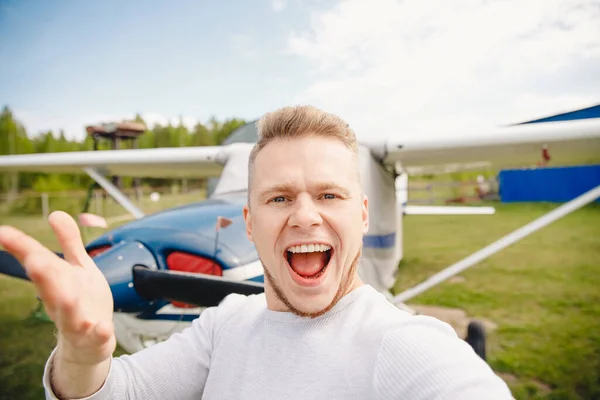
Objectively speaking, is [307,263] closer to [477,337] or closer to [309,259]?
[309,259]

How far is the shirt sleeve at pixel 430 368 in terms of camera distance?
550 millimetres

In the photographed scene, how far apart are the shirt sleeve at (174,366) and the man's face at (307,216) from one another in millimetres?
247

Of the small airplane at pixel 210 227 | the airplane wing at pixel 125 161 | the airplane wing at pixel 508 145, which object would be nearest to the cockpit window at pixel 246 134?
the small airplane at pixel 210 227

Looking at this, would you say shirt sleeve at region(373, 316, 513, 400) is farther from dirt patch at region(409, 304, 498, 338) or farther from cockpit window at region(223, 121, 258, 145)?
dirt patch at region(409, 304, 498, 338)

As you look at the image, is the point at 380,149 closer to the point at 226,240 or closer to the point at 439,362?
the point at 226,240

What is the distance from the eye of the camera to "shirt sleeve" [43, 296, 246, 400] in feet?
2.74

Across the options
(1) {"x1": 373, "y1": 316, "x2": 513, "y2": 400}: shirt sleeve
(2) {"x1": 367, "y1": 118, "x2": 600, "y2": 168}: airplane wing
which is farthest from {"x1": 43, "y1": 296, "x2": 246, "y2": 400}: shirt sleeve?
(2) {"x1": 367, "y1": 118, "x2": 600, "y2": 168}: airplane wing

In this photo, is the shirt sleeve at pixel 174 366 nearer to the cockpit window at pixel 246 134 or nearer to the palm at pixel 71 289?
the palm at pixel 71 289

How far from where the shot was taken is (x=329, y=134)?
81cm

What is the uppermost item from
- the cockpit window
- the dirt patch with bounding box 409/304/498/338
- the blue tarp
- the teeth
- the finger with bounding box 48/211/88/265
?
the cockpit window

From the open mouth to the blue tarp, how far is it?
935 inches

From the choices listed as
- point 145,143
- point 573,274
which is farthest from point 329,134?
point 145,143

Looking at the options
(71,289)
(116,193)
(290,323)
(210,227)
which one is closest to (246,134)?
(116,193)

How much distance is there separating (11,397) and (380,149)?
3487 millimetres
